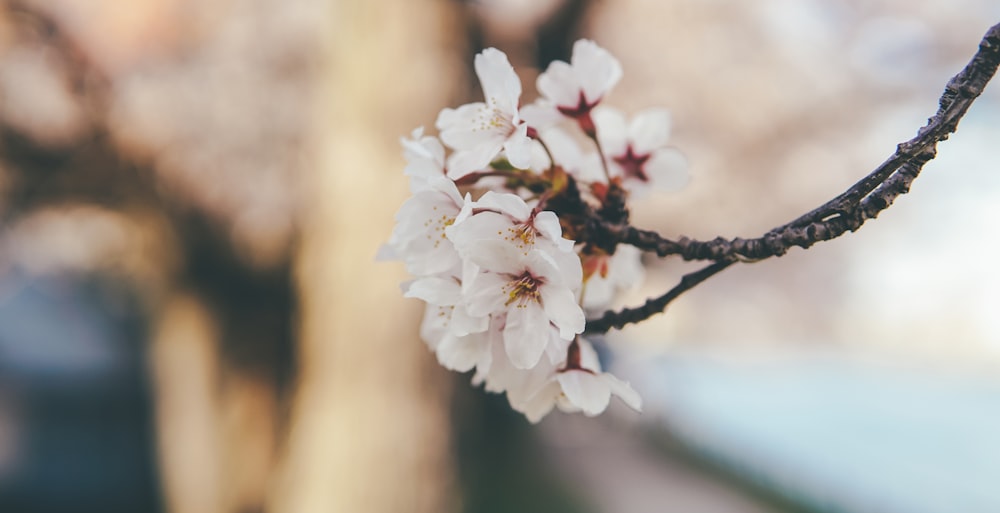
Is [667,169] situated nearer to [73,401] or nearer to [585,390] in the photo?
[585,390]

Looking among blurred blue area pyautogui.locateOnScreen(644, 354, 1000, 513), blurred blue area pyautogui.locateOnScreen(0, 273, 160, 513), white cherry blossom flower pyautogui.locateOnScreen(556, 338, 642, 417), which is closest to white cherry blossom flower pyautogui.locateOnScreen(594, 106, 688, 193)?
white cherry blossom flower pyautogui.locateOnScreen(556, 338, 642, 417)

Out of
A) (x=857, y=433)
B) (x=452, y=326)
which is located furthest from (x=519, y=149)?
(x=857, y=433)

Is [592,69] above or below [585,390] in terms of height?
above

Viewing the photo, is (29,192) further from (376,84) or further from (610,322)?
(610,322)

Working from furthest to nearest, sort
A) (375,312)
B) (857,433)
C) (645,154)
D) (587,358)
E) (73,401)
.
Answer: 1. (73,401)
2. (857,433)
3. (375,312)
4. (645,154)
5. (587,358)

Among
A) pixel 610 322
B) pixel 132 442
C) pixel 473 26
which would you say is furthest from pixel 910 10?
pixel 132 442
